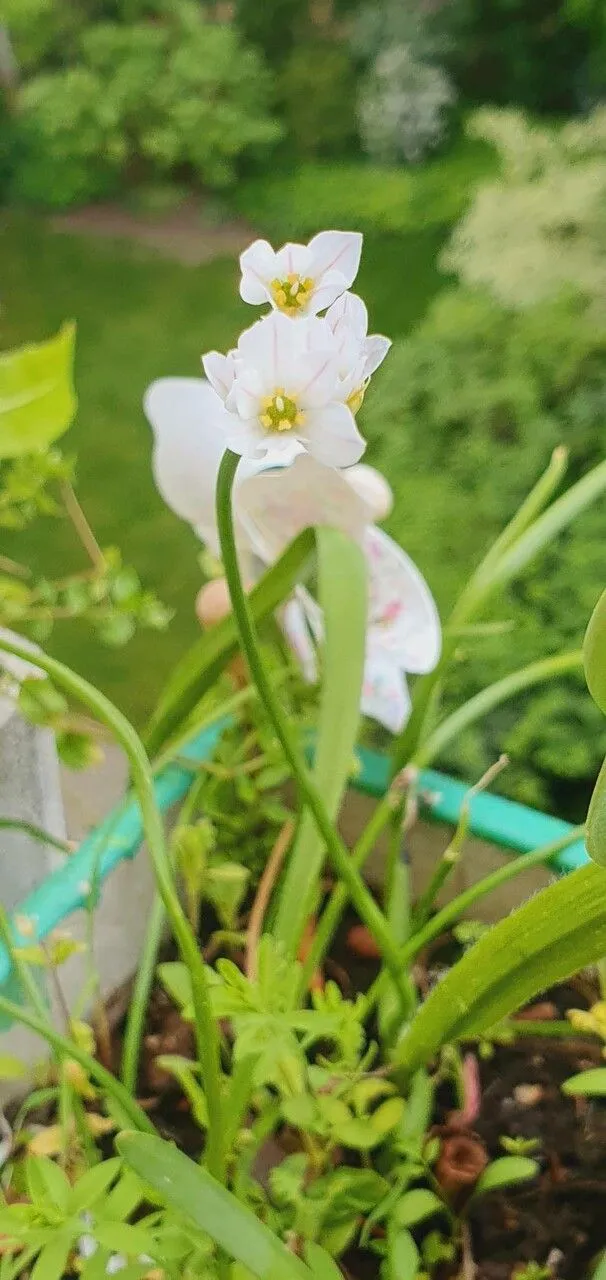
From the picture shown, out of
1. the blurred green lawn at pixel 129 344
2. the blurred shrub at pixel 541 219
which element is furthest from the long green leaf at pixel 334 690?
the blurred shrub at pixel 541 219

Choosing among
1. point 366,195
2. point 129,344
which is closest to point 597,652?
point 129,344

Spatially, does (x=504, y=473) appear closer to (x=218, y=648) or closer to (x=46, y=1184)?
(x=218, y=648)

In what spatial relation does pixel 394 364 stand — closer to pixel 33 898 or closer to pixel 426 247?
pixel 426 247

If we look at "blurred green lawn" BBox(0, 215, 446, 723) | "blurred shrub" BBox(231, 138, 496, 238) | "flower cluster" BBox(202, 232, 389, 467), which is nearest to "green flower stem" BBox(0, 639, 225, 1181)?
"flower cluster" BBox(202, 232, 389, 467)

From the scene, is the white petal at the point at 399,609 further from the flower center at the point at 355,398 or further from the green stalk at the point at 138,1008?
the flower center at the point at 355,398

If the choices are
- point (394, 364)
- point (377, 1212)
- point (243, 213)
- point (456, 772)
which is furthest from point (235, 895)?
point (243, 213)

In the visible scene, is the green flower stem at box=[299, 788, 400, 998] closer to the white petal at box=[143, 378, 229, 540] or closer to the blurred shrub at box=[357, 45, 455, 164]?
the white petal at box=[143, 378, 229, 540]
